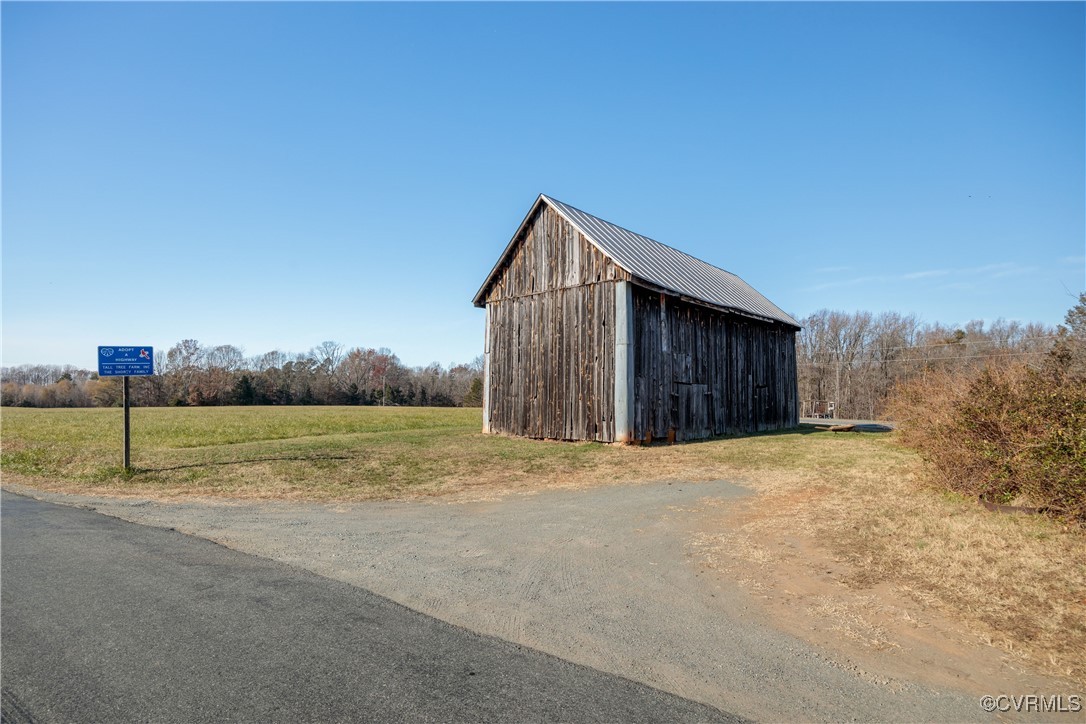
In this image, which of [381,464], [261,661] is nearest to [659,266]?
[381,464]

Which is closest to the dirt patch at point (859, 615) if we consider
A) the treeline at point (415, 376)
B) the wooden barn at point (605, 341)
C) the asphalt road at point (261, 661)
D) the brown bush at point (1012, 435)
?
the asphalt road at point (261, 661)

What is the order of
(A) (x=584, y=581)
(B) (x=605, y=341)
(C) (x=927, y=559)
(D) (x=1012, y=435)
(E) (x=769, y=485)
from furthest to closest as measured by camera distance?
(B) (x=605, y=341) < (E) (x=769, y=485) < (D) (x=1012, y=435) < (C) (x=927, y=559) < (A) (x=584, y=581)

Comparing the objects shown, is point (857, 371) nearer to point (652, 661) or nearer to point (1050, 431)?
point (1050, 431)

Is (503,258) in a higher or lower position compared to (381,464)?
higher

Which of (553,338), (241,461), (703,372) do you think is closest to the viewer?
(241,461)

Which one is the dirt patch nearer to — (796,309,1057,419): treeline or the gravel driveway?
the gravel driveway

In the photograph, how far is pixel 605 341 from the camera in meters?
18.7

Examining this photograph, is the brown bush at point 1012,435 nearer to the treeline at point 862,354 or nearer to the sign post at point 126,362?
the sign post at point 126,362

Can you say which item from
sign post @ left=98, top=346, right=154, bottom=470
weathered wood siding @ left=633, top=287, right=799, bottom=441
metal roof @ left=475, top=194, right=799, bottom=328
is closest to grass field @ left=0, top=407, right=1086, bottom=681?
weathered wood siding @ left=633, top=287, right=799, bottom=441

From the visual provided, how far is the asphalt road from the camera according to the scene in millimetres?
3307

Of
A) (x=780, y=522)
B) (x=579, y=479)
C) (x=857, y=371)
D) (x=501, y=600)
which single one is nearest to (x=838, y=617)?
(x=501, y=600)

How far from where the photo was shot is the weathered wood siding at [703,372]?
19.0 meters

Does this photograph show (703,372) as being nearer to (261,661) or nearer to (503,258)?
(503,258)

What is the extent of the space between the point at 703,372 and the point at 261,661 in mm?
19172
